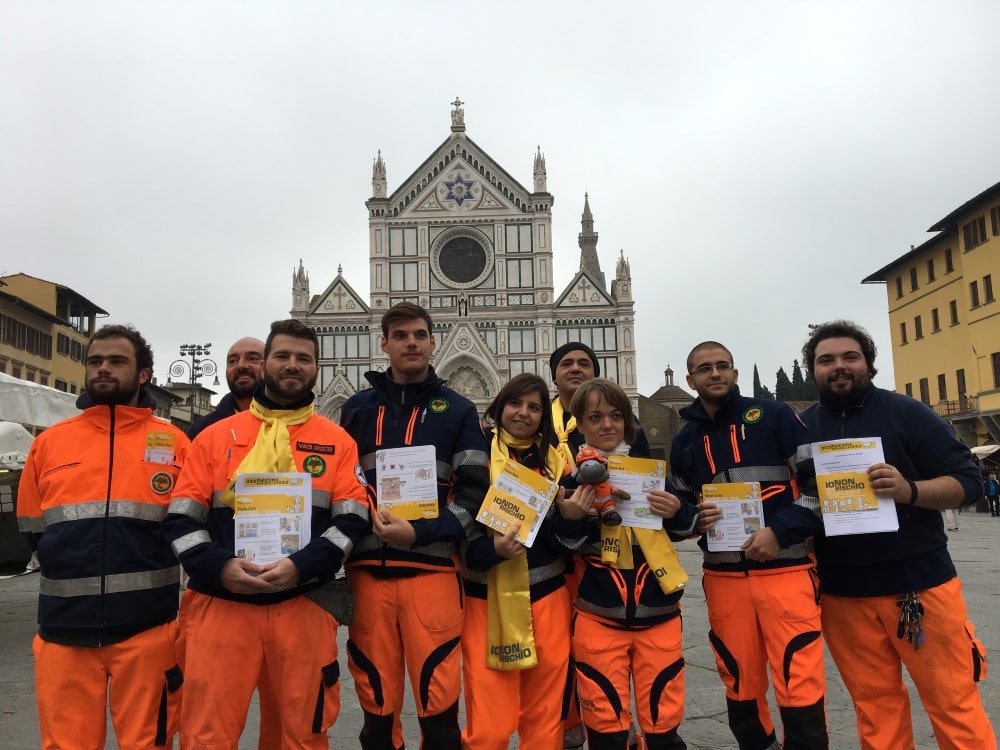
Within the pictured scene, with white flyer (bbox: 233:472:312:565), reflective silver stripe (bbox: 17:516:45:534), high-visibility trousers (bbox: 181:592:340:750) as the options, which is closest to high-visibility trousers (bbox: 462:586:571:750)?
high-visibility trousers (bbox: 181:592:340:750)

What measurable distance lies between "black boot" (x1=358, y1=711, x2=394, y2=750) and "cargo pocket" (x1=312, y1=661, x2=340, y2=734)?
0.22 meters

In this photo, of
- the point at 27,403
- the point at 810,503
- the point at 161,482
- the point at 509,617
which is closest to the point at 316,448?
the point at 161,482

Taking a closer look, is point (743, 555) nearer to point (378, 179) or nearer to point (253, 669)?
point (253, 669)

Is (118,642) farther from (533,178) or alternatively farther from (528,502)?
(533,178)

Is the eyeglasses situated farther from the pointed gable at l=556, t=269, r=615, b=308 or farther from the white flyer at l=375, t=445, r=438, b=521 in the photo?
the pointed gable at l=556, t=269, r=615, b=308

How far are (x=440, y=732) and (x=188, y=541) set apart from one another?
4.62 ft

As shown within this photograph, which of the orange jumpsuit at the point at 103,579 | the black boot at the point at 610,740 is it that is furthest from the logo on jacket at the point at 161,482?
the black boot at the point at 610,740

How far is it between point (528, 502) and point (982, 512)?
28.5 meters

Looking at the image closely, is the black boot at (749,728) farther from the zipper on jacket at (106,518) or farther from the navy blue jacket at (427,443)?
the zipper on jacket at (106,518)

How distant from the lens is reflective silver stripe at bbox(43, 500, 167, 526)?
127 inches

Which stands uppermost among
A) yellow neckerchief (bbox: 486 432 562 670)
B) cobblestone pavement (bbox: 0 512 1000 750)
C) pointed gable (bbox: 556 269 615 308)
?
pointed gable (bbox: 556 269 615 308)

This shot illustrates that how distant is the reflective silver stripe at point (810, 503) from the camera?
3527mm

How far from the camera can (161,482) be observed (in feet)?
11.1

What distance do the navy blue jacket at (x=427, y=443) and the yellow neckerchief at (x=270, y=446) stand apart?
14.8 inches
